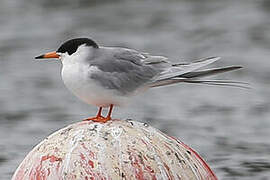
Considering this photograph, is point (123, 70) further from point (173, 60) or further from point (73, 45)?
point (173, 60)

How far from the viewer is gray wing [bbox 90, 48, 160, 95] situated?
720cm

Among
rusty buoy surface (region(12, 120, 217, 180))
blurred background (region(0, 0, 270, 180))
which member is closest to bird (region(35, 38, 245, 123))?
rusty buoy surface (region(12, 120, 217, 180))

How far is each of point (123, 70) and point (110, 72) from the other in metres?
0.17

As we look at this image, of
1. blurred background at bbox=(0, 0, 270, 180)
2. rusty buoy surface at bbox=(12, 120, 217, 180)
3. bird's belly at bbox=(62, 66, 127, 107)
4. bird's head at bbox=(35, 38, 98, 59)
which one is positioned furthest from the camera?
blurred background at bbox=(0, 0, 270, 180)

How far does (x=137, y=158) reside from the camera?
680cm

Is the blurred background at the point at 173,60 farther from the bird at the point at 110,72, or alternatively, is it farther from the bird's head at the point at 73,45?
the bird's head at the point at 73,45

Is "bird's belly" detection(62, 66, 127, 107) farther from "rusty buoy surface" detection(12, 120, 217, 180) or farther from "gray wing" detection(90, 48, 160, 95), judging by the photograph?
"rusty buoy surface" detection(12, 120, 217, 180)

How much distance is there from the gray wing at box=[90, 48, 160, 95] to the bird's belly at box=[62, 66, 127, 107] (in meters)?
0.08

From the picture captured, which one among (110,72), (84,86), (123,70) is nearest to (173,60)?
(123,70)

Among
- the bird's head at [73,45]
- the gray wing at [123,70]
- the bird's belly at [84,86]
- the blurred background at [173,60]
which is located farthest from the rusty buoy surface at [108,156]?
the blurred background at [173,60]

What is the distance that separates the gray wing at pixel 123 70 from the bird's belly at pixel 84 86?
84 millimetres

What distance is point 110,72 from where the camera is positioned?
287 inches

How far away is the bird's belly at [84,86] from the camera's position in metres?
6.96

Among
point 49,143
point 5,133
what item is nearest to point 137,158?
point 49,143
